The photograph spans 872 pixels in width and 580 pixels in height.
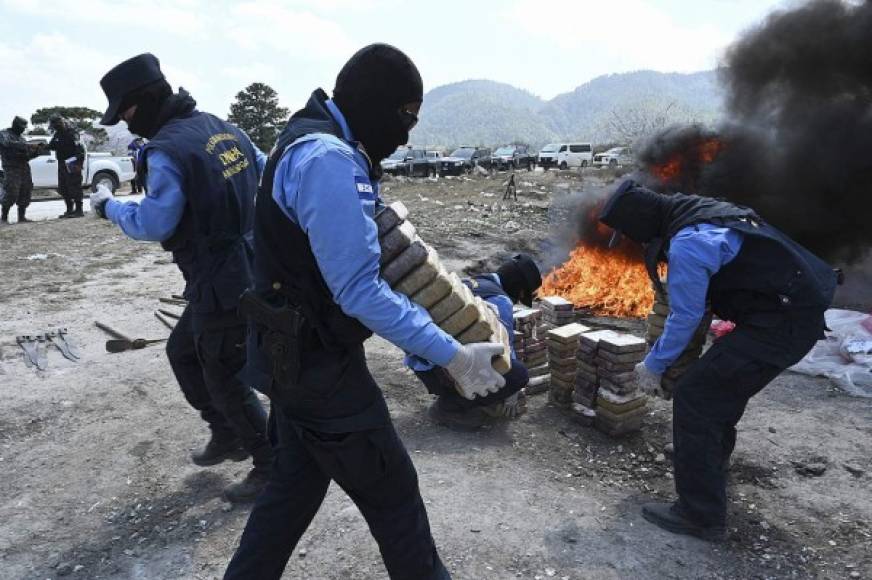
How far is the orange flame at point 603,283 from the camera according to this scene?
6875mm

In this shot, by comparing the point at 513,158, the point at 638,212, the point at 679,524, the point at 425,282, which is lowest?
the point at 679,524

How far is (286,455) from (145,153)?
159cm

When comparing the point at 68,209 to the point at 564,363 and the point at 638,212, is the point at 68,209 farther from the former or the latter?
the point at 638,212

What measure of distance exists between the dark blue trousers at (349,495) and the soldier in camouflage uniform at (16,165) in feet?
39.0

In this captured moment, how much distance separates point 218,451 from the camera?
3.53 m

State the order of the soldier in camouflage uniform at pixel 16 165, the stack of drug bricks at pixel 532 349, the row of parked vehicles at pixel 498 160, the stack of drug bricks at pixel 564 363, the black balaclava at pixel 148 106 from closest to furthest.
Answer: the black balaclava at pixel 148 106 → the stack of drug bricks at pixel 564 363 → the stack of drug bricks at pixel 532 349 → the soldier in camouflage uniform at pixel 16 165 → the row of parked vehicles at pixel 498 160

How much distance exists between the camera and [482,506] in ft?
10.3

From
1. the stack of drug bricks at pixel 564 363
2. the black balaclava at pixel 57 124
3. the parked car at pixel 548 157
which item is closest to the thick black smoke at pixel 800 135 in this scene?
the stack of drug bricks at pixel 564 363

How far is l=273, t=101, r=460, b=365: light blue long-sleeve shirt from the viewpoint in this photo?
1597 millimetres

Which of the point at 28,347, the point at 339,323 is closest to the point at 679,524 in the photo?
the point at 339,323

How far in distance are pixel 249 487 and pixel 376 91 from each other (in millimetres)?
2277

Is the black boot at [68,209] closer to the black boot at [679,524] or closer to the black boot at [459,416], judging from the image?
the black boot at [459,416]

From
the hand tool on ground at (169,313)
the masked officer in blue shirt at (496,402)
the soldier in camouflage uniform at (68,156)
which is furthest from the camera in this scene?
the soldier in camouflage uniform at (68,156)

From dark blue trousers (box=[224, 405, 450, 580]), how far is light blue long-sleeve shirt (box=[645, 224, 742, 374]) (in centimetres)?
156
